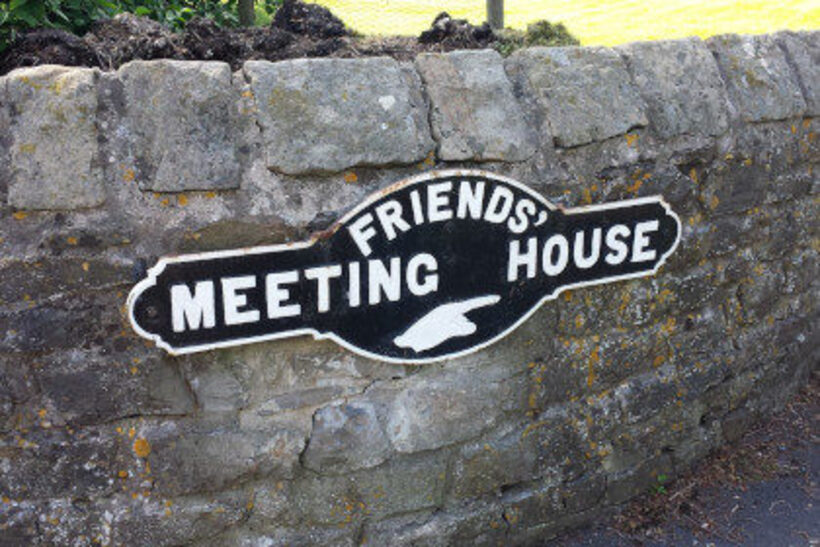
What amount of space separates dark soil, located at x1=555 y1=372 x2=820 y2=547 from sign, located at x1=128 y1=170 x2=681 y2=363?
0.94 m

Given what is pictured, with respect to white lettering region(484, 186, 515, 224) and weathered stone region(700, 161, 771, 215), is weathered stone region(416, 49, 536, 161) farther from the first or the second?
weathered stone region(700, 161, 771, 215)

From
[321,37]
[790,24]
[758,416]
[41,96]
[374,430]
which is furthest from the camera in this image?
[790,24]

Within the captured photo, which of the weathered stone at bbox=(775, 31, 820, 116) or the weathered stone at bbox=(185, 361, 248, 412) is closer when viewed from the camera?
the weathered stone at bbox=(185, 361, 248, 412)

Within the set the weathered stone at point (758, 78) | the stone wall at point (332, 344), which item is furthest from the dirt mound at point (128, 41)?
the weathered stone at point (758, 78)

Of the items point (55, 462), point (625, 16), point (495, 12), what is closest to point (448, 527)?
point (55, 462)

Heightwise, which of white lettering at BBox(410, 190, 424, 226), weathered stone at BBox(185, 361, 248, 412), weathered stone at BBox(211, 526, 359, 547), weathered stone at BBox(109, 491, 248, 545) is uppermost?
white lettering at BBox(410, 190, 424, 226)

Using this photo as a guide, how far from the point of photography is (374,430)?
2385 millimetres

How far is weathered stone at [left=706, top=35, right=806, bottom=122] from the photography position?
284cm

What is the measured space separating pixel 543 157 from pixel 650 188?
0.46 m

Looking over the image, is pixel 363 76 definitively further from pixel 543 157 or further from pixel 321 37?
pixel 321 37

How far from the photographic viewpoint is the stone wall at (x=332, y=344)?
6.52 ft

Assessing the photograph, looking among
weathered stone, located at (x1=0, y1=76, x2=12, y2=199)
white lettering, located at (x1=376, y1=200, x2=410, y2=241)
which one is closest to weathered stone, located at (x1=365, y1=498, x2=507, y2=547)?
white lettering, located at (x1=376, y1=200, x2=410, y2=241)

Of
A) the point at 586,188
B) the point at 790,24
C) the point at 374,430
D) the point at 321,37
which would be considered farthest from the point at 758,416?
the point at 790,24

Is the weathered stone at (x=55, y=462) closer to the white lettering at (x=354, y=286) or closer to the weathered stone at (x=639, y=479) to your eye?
the white lettering at (x=354, y=286)
